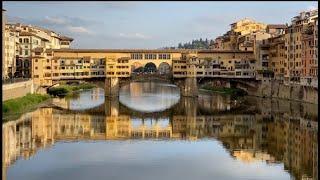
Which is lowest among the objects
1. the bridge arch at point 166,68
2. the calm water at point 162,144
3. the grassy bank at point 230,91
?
the calm water at point 162,144

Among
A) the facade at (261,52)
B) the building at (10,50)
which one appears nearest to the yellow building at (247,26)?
the facade at (261,52)

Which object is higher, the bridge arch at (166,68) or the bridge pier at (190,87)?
the bridge arch at (166,68)

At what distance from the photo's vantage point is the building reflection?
14750mm

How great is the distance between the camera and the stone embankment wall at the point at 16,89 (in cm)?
2378

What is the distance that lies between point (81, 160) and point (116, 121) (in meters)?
9.69

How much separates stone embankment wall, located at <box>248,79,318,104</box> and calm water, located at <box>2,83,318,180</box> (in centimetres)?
98

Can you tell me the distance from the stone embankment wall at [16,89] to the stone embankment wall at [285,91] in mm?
14467

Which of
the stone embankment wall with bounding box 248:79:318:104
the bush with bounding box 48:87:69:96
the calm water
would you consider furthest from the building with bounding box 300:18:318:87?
the bush with bounding box 48:87:69:96

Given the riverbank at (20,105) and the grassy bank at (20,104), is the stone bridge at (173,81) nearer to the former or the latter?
the riverbank at (20,105)

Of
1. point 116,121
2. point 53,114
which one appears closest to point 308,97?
point 116,121

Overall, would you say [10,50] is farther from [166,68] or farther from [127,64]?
[166,68]

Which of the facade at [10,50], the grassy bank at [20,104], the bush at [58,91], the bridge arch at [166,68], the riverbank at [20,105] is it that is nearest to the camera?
the riverbank at [20,105]

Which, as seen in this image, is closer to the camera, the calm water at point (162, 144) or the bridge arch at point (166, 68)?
the calm water at point (162, 144)

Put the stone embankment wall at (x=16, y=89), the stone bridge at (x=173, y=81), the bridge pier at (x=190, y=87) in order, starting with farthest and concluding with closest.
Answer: the bridge pier at (x=190, y=87) < the stone bridge at (x=173, y=81) < the stone embankment wall at (x=16, y=89)
